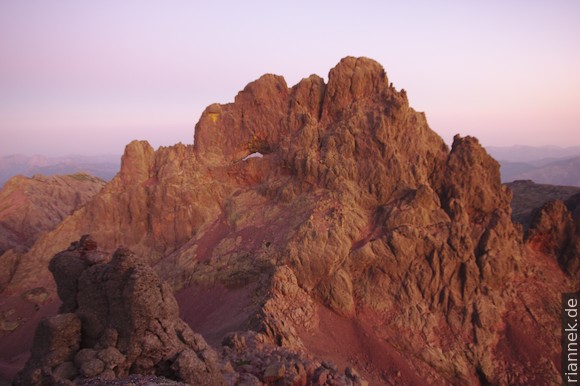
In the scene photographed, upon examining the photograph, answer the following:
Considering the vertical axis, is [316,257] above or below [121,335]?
below

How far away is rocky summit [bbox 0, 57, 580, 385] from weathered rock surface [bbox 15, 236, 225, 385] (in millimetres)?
64

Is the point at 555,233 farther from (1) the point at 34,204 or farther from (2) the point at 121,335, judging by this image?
(1) the point at 34,204

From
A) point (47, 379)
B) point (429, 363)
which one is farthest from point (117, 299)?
point (429, 363)

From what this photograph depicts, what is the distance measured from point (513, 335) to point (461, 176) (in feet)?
32.7

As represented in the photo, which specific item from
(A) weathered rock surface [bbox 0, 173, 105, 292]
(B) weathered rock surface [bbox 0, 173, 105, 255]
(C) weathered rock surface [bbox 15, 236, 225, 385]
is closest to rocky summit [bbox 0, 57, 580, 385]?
(C) weathered rock surface [bbox 15, 236, 225, 385]

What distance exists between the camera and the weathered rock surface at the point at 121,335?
10.8m

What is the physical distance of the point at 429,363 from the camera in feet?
64.4

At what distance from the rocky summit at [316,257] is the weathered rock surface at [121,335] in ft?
0.21

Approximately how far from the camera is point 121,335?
11.6m

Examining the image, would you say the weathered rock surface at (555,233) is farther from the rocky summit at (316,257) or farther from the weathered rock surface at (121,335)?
the weathered rock surface at (121,335)

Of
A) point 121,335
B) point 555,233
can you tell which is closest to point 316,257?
point 121,335

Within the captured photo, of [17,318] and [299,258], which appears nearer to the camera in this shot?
[299,258]

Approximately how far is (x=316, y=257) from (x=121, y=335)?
483 inches

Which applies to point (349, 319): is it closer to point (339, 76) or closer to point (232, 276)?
point (232, 276)
